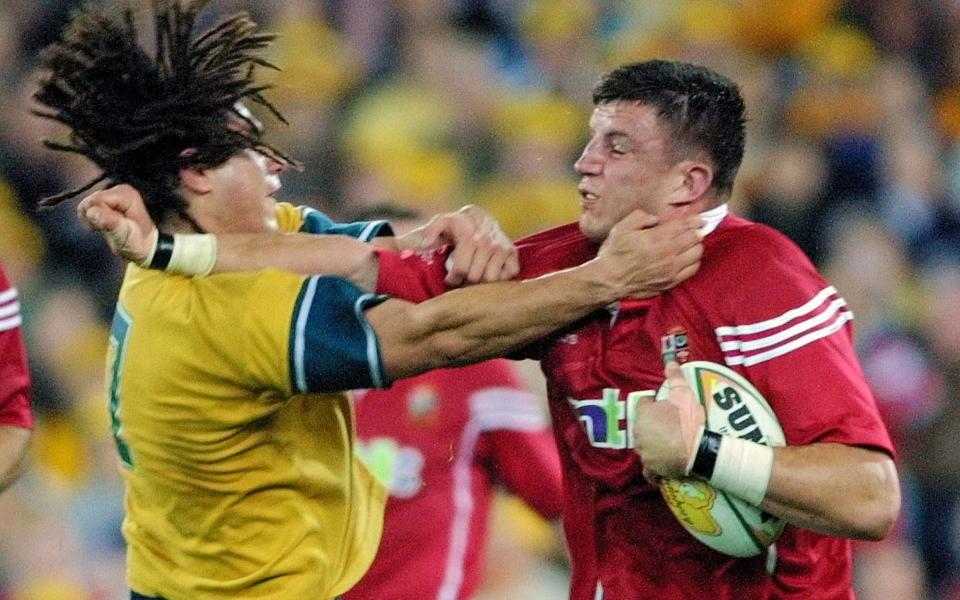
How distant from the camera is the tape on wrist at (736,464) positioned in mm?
2709

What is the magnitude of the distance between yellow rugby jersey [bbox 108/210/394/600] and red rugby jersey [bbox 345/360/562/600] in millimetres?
947

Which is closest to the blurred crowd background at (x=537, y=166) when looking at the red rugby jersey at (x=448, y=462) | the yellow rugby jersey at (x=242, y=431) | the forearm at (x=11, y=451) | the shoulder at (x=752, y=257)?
the red rugby jersey at (x=448, y=462)

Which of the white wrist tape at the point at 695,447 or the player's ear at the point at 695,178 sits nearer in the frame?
the white wrist tape at the point at 695,447

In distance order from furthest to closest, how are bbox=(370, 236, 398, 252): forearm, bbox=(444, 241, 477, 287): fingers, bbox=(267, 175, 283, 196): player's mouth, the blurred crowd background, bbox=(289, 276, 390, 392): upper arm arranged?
the blurred crowd background
bbox=(370, 236, 398, 252): forearm
bbox=(267, 175, 283, 196): player's mouth
bbox=(444, 241, 477, 287): fingers
bbox=(289, 276, 390, 392): upper arm

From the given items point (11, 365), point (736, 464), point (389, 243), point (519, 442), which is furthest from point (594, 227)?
point (11, 365)

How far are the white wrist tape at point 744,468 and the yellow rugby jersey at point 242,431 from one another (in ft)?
2.16

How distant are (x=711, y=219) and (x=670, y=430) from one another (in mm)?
530

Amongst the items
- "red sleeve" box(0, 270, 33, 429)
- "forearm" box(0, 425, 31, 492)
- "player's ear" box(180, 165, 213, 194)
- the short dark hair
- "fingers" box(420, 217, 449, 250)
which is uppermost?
the short dark hair

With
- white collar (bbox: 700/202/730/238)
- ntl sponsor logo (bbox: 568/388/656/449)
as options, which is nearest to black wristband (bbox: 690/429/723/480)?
ntl sponsor logo (bbox: 568/388/656/449)

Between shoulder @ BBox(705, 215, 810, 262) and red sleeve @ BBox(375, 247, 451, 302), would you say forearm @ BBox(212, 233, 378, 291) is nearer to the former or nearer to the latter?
red sleeve @ BBox(375, 247, 451, 302)

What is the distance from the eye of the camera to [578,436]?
10.2ft

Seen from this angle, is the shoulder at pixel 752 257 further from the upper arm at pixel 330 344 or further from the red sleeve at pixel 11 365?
the red sleeve at pixel 11 365

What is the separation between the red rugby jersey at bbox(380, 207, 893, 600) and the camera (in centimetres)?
278

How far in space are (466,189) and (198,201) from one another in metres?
2.88
